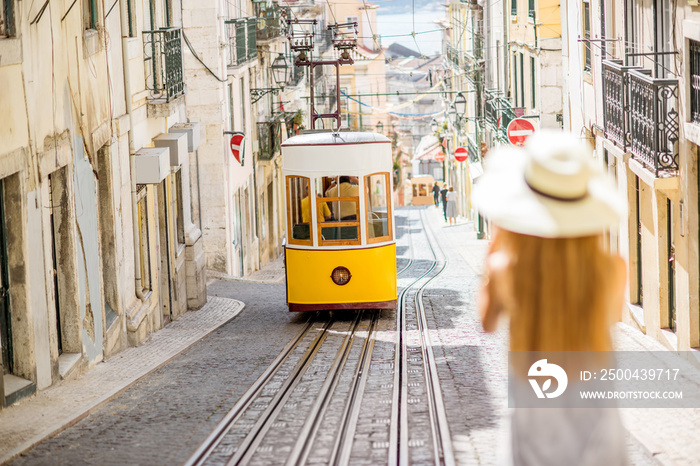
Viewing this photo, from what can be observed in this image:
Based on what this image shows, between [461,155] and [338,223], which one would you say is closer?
[338,223]

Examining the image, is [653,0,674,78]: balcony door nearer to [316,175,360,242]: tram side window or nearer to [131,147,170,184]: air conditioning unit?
[316,175,360,242]: tram side window

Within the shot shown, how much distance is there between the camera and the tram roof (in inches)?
555

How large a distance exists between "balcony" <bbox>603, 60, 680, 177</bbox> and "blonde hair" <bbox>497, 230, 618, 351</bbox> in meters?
8.06

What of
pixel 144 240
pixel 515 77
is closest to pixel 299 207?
pixel 144 240

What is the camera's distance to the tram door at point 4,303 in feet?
27.2

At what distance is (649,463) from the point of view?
20.9ft

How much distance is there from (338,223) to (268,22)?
59.2 feet

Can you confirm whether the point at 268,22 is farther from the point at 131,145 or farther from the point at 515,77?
the point at 131,145

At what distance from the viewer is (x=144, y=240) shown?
45.8 ft

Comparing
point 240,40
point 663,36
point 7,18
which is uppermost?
point 240,40

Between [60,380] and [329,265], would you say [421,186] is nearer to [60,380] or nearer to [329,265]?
[329,265]

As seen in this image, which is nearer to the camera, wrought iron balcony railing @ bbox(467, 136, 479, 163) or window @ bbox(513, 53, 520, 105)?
window @ bbox(513, 53, 520, 105)

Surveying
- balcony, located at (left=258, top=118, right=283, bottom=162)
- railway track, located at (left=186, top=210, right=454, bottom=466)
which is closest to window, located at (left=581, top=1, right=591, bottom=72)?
railway track, located at (left=186, top=210, right=454, bottom=466)

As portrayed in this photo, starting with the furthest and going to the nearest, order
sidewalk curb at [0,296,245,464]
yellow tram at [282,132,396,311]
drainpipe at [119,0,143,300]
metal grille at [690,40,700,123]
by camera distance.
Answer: yellow tram at [282,132,396,311], drainpipe at [119,0,143,300], metal grille at [690,40,700,123], sidewalk curb at [0,296,245,464]
